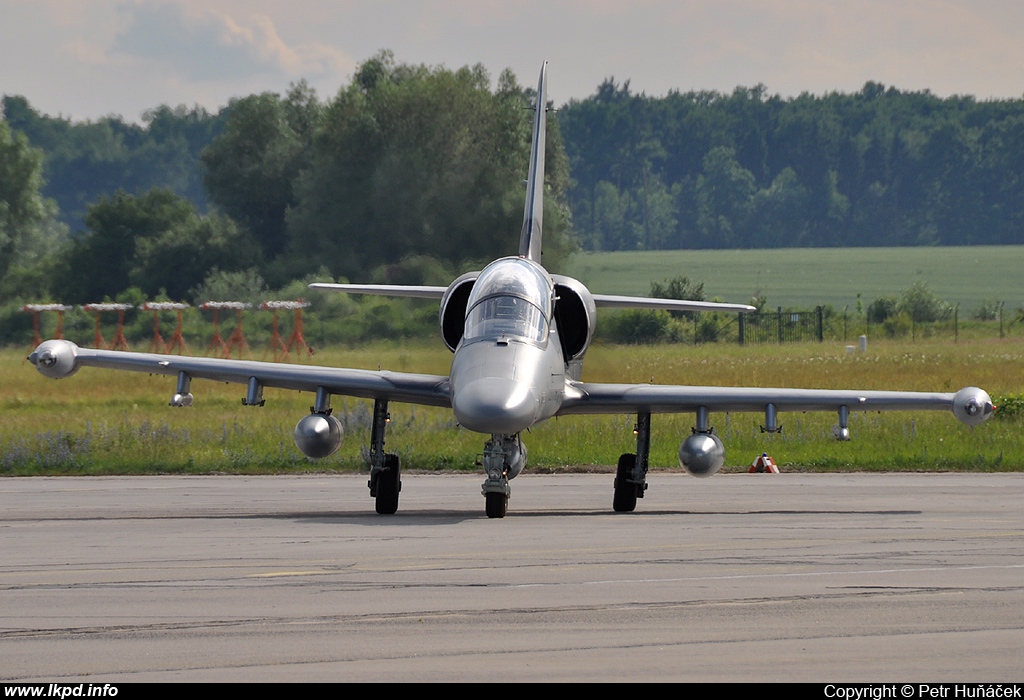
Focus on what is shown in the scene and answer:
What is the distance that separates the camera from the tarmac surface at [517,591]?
27.6 ft

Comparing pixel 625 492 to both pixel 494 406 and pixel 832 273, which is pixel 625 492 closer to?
pixel 494 406

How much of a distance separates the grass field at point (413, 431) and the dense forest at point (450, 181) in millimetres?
5829

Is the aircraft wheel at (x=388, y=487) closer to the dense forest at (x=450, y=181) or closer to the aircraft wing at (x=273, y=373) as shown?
the aircraft wing at (x=273, y=373)

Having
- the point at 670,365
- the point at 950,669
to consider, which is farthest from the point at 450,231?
the point at 950,669

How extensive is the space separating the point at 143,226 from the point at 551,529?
47146mm

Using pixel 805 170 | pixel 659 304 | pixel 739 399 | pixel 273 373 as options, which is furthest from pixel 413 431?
pixel 805 170

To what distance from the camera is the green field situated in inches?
3526

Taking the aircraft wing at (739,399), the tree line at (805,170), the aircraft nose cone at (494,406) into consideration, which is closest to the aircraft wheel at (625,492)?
the aircraft wing at (739,399)

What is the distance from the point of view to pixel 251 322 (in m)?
42.1

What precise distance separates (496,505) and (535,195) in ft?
19.6

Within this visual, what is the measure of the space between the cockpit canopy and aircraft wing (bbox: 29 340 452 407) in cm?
123

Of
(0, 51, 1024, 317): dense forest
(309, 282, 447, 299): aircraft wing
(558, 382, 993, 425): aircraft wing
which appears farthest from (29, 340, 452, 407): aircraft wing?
(0, 51, 1024, 317): dense forest

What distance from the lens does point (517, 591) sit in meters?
11.0
